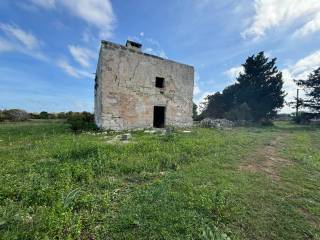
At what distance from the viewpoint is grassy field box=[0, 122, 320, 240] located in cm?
276

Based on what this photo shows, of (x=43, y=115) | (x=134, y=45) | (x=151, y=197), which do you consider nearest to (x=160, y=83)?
(x=134, y=45)

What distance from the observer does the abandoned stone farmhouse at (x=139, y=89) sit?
11789 millimetres

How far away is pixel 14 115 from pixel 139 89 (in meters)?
18.3

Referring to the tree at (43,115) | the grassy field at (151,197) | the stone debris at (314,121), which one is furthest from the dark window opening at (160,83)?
the stone debris at (314,121)

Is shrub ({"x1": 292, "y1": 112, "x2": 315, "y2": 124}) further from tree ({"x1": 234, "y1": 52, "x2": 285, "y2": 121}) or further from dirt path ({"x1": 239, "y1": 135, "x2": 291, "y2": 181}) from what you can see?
dirt path ({"x1": 239, "y1": 135, "x2": 291, "y2": 181})

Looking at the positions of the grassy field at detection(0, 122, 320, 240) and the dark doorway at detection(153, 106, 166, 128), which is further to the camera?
→ the dark doorway at detection(153, 106, 166, 128)

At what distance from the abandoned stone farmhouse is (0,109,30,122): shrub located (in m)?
15.2

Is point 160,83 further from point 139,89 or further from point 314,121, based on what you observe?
point 314,121

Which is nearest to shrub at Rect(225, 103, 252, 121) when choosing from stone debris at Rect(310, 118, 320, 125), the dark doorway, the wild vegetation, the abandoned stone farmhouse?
the wild vegetation

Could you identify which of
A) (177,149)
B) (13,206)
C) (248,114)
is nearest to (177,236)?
(13,206)

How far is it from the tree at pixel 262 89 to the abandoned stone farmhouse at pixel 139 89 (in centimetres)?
1733

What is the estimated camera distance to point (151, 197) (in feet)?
11.9

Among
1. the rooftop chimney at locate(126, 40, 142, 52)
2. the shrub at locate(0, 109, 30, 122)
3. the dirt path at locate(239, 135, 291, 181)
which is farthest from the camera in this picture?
the shrub at locate(0, 109, 30, 122)

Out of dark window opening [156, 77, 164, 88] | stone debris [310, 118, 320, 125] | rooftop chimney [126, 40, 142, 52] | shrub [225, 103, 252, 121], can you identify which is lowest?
stone debris [310, 118, 320, 125]
